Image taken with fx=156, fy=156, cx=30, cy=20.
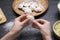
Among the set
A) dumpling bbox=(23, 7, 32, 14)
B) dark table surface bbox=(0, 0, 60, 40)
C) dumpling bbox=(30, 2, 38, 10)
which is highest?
dumpling bbox=(30, 2, 38, 10)

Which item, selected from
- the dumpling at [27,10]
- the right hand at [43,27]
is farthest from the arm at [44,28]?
the dumpling at [27,10]

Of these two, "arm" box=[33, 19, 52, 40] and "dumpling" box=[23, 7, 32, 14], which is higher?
"dumpling" box=[23, 7, 32, 14]

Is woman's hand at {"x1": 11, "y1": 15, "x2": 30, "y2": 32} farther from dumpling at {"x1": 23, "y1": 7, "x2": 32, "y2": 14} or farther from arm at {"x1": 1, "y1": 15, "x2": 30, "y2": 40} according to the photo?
dumpling at {"x1": 23, "y1": 7, "x2": 32, "y2": 14}

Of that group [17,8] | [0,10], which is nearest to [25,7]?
[17,8]

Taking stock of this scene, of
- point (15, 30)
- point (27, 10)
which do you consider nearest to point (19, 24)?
point (15, 30)

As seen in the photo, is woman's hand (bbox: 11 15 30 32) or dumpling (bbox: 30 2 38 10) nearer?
woman's hand (bbox: 11 15 30 32)

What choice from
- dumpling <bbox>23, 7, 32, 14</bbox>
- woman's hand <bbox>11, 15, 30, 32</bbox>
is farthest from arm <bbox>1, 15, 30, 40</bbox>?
dumpling <bbox>23, 7, 32, 14</bbox>

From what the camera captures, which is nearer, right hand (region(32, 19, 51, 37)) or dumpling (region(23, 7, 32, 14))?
right hand (region(32, 19, 51, 37))

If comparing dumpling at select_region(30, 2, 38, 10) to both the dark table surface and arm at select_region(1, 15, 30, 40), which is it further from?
arm at select_region(1, 15, 30, 40)

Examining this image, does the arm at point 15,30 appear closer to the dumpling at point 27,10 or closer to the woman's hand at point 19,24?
the woman's hand at point 19,24
